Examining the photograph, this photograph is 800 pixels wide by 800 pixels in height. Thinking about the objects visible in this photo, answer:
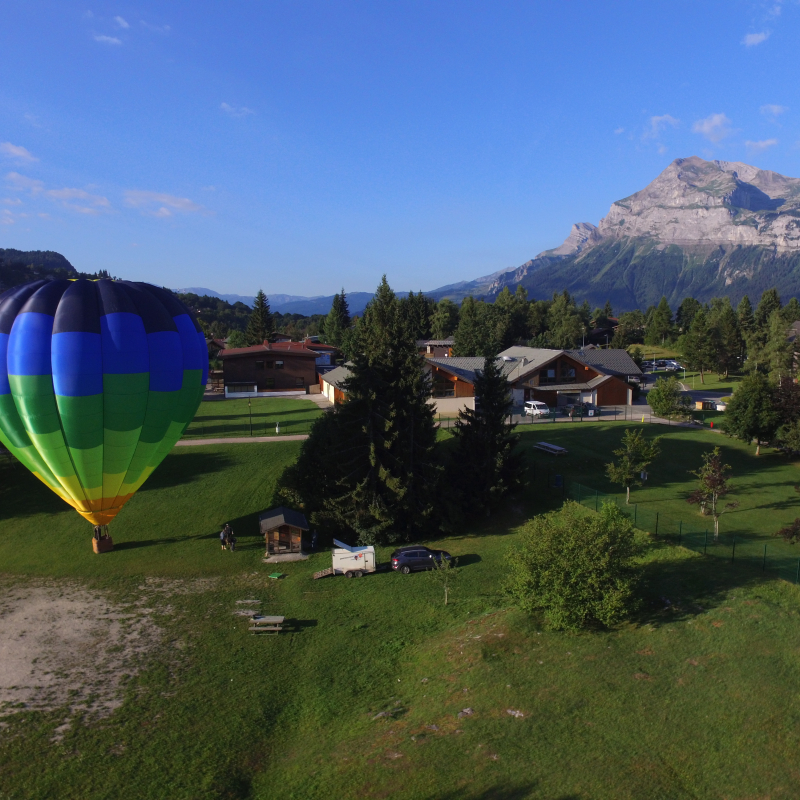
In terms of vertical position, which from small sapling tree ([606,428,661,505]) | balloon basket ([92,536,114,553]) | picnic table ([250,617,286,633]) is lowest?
picnic table ([250,617,286,633])

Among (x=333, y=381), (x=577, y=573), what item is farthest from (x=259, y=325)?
(x=577, y=573)

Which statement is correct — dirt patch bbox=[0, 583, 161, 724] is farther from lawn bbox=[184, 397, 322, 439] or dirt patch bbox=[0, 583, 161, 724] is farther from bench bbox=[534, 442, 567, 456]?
bench bbox=[534, 442, 567, 456]

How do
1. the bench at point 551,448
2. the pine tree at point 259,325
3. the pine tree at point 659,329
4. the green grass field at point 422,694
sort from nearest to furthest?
the green grass field at point 422,694 → the bench at point 551,448 → the pine tree at point 259,325 → the pine tree at point 659,329

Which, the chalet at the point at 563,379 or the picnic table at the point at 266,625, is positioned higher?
the chalet at the point at 563,379

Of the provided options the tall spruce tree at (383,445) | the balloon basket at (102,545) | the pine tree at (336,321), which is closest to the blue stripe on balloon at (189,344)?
the tall spruce tree at (383,445)

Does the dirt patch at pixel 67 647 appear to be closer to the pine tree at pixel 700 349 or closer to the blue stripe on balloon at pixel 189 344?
the blue stripe on balloon at pixel 189 344

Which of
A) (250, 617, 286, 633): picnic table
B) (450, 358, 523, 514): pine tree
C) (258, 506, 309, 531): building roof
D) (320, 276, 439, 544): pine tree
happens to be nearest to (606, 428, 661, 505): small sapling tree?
(450, 358, 523, 514): pine tree
